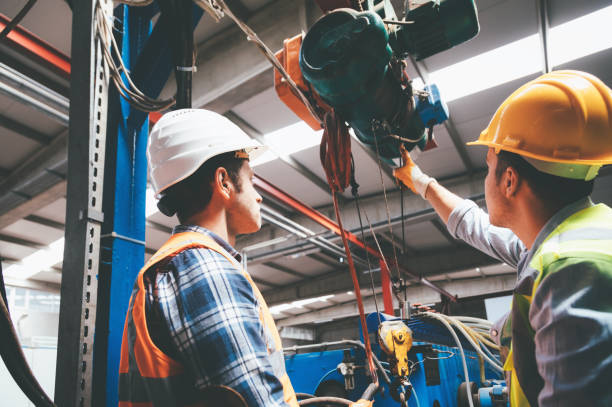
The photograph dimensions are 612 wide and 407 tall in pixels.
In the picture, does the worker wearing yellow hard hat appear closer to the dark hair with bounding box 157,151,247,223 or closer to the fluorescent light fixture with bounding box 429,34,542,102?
the dark hair with bounding box 157,151,247,223

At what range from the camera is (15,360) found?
1.13 metres

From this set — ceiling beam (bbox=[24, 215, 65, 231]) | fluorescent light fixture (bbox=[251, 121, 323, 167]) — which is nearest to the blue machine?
fluorescent light fixture (bbox=[251, 121, 323, 167])

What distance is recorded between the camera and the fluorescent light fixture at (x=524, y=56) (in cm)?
459

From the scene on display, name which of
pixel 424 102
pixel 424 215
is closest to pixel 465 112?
pixel 424 215

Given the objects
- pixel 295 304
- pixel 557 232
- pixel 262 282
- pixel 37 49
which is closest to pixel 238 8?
pixel 37 49

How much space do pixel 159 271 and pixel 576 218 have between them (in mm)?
1008

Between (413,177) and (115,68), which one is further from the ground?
(115,68)

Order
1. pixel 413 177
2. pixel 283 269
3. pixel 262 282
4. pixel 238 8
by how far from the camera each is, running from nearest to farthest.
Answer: pixel 413 177
pixel 238 8
pixel 283 269
pixel 262 282

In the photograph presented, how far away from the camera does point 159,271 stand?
911 mm

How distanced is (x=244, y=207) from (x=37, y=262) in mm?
10081

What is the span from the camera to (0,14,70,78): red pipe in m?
3.38

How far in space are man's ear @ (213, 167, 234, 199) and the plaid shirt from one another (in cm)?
33

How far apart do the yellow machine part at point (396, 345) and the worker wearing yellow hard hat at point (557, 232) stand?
2.09 feet

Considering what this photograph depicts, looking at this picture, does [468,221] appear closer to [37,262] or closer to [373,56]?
[373,56]
